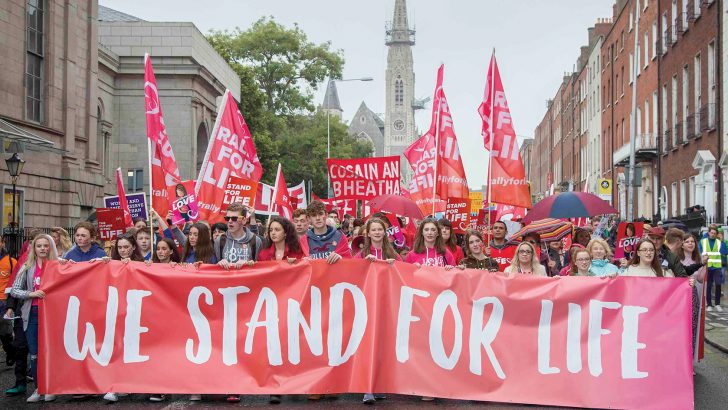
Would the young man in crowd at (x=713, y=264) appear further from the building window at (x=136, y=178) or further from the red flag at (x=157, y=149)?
the building window at (x=136, y=178)

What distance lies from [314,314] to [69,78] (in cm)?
1929

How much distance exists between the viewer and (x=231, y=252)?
29.9 feet

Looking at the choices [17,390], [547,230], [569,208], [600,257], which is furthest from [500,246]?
[17,390]

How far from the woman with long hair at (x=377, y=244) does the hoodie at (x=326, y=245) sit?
0.18 meters

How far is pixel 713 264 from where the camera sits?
→ 18078 mm

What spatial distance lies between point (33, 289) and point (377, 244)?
3.02m

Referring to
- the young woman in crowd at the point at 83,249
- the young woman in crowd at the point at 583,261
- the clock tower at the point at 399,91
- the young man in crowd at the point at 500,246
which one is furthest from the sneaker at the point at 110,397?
the clock tower at the point at 399,91

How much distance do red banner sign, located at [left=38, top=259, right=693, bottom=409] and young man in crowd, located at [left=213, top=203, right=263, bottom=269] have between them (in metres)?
0.58

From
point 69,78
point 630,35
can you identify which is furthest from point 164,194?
point 630,35

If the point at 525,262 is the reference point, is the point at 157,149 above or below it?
above

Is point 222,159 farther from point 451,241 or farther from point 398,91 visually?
point 398,91

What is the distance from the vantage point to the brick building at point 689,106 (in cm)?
2867

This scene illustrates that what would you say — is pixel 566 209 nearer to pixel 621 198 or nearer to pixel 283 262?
pixel 283 262

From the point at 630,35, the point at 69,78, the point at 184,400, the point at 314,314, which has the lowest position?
the point at 184,400
